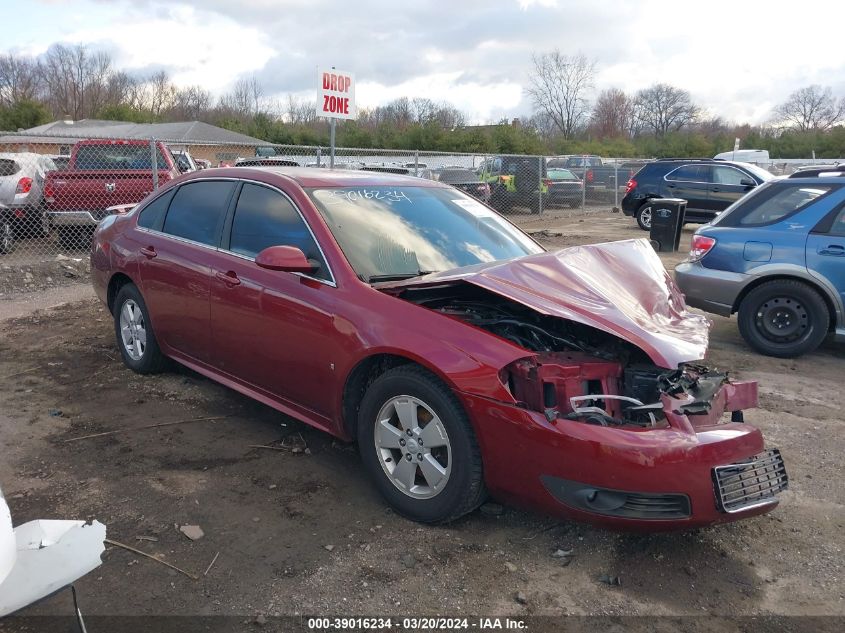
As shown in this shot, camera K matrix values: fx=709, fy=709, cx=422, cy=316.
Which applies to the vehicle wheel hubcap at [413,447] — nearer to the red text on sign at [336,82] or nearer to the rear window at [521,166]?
the red text on sign at [336,82]

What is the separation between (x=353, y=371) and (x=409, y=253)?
2.66 feet

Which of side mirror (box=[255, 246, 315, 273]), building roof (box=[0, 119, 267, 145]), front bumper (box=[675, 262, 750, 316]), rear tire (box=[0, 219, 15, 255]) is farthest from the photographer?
building roof (box=[0, 119, 267, 145])

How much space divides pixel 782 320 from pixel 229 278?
16.3ft

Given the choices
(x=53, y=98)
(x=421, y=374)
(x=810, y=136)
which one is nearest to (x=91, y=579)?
(x=421, y=374)

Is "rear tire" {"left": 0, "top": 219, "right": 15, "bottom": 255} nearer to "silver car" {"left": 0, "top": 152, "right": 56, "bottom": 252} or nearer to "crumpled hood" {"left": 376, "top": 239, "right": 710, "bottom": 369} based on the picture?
"silver car" {"left": 0, "top": 152, "right": 56, "bottom": 252}

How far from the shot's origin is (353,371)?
3.59 metres

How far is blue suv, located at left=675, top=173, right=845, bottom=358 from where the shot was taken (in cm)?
622

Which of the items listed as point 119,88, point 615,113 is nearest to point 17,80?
point 119,88

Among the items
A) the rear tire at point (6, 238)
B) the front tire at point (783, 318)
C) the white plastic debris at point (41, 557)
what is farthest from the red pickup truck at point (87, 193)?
the white plastic debris at point (41, 557)

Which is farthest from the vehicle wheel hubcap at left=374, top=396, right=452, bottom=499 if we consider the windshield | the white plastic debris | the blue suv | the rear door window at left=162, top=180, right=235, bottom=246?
the blue suv

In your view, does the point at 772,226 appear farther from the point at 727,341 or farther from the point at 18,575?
the point at 18,575

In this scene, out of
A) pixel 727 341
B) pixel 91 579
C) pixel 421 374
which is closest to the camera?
pixel 91 579

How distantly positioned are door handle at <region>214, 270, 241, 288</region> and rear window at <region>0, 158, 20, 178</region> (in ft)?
32.5

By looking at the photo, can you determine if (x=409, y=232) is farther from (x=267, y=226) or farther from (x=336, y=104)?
(x=336, y=104)
